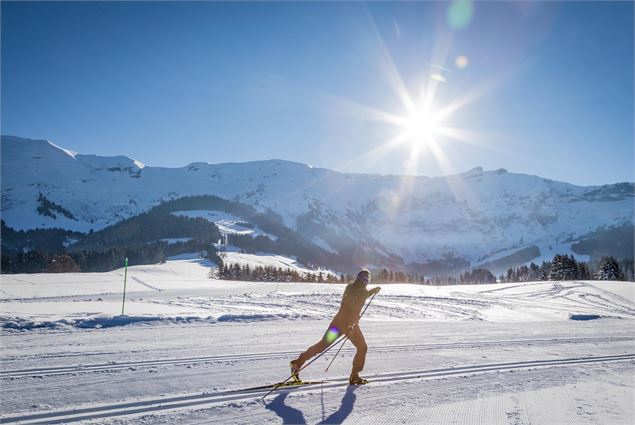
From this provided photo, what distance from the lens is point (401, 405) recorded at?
292 inches

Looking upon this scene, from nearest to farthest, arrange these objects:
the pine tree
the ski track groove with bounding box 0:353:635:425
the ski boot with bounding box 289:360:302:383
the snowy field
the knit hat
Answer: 1. the ski track groove with bounding box 0:353:635:425
2. the snowy field
3. the ski boot with bounding box 289:360:302:383
4. the knit hat
5. the pine tree

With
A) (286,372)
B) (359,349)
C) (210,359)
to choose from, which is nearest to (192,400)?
(286,372)

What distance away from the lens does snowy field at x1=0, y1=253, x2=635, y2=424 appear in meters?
6.94

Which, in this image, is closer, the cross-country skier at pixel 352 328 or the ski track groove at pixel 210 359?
the ski track groove at pixel 210 359

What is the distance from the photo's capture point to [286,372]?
9.39 m

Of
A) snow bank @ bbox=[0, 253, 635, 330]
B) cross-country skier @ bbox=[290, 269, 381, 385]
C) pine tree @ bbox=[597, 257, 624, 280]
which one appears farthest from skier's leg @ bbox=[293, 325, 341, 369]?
pine tree @ bbox=[597, 257, 624, 280]

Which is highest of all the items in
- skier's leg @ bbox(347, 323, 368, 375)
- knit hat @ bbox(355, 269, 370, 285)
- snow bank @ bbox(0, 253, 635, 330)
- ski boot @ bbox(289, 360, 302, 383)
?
knit hat @ bbox(355, 269, 370, 285)

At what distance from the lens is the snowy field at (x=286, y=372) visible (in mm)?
6938

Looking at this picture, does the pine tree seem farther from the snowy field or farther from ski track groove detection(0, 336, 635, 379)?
ski track groove detection(0, 336, 635, 379)

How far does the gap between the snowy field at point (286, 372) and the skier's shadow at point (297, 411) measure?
0.03m

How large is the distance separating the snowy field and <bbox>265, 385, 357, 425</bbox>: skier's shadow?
0.03 meters

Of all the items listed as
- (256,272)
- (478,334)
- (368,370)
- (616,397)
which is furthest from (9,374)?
(256,272)

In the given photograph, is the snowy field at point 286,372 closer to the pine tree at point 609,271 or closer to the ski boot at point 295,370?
the ski boot at point 295,370

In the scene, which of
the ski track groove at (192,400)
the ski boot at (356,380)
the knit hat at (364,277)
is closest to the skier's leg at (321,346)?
the ski track groove at (192,400)
